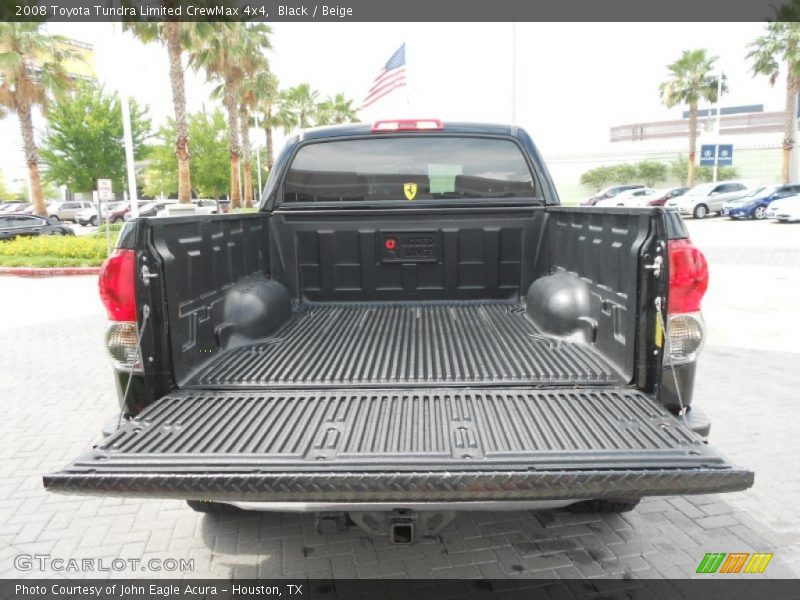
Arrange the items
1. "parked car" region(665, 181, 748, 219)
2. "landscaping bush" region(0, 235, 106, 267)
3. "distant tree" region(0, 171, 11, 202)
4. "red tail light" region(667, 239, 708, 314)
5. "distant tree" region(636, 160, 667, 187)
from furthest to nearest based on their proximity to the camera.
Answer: "distant tree" region(0, 171, 11, 202), "distant tree" region(636, 160, 667, 187), "parked car" region(665, 181, 748, 219), "landscaping bush" region(0, 235, 106, 267), "red tail light" region(667, 239, 708, 314)

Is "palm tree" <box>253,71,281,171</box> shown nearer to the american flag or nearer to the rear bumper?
the american flag

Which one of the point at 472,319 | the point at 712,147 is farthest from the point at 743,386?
the point at 712,147

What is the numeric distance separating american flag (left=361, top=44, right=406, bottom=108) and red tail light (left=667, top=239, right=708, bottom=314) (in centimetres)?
937

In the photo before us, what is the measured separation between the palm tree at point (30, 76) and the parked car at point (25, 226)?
2777 mm

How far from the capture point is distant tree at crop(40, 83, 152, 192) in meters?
37.5

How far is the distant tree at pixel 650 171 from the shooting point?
51.3m

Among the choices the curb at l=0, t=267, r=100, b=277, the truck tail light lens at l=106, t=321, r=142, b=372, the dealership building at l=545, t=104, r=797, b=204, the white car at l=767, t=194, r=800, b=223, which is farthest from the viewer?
the dealership building at l=545, t=104, r=797, b=204

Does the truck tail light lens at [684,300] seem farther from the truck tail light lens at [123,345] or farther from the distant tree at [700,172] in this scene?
the distant tree at [700,172]

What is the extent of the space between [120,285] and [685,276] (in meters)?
2.49

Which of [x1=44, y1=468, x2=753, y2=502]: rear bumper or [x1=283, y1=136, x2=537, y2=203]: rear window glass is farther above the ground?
[x1=283, y1=136, x2=537, y2=203]: rear window glass

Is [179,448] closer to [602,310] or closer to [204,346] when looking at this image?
[204,346]

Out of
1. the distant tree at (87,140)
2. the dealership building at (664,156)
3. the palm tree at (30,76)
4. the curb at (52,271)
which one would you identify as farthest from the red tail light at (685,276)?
the dealership building at (664,156)

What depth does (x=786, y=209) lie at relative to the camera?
78.5 feet

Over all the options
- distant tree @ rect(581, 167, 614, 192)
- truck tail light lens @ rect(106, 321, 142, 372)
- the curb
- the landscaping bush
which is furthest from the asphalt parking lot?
distant tree @ rect(581, 167, 614, 192)
